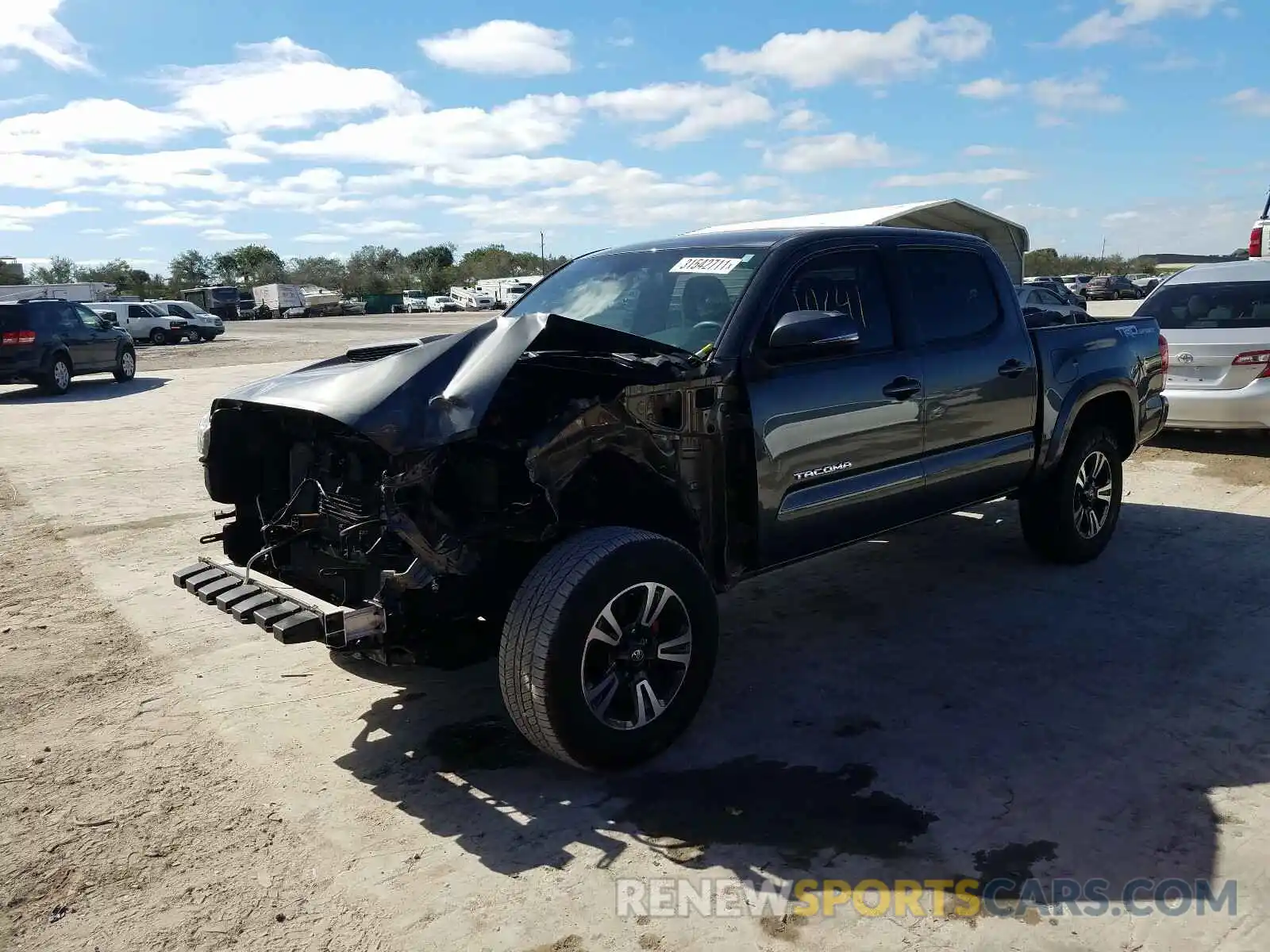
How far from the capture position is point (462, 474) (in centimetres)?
364

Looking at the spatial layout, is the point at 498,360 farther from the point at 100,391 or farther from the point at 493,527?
the point at 100,391

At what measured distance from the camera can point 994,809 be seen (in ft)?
10.8

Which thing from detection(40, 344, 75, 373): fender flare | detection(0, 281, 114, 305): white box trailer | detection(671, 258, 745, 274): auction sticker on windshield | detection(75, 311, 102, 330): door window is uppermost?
detection(0, 281, 114, 305): white box trailer

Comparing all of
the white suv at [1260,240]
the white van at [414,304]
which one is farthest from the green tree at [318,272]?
the white suv at [1260,240]

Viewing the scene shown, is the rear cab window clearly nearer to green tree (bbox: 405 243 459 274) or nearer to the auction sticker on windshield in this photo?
the auction sticker on windshield

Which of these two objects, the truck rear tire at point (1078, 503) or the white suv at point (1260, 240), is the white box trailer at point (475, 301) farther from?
the truck rear tire at point (1078, 503)

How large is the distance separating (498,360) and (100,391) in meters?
17.4

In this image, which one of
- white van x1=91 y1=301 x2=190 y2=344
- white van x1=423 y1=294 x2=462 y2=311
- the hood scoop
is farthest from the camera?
white van x1=423 y1=294 x2=462 y2=311

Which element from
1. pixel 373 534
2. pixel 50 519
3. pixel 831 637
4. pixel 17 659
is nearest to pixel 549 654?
pixel 373 534

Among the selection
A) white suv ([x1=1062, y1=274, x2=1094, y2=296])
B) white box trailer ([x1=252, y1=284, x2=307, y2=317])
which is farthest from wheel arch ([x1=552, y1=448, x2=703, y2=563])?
white box trailer ([x1=252, y1=284, x2=307, y2=317])

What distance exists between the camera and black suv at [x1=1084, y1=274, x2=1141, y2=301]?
175 feet

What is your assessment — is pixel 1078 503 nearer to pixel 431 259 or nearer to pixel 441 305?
pixel 441 305

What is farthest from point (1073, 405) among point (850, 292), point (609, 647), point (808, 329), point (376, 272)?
point (376, 272)

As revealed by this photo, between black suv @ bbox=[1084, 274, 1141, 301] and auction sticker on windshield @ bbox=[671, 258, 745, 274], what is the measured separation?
5457 centimetres
